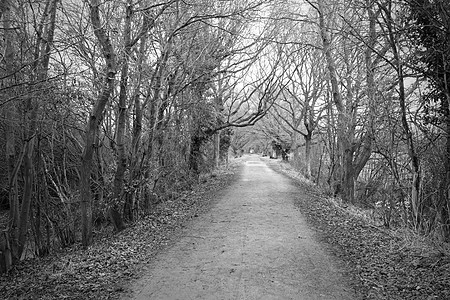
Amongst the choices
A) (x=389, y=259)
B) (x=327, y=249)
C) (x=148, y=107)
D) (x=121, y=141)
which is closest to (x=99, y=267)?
(x=121, y=141)

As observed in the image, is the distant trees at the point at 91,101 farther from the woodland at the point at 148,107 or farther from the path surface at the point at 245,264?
the path surface at the point at 245,264

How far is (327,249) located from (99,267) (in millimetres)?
3918

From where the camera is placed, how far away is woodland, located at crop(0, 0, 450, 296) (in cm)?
594

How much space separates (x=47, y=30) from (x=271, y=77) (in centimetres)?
1103

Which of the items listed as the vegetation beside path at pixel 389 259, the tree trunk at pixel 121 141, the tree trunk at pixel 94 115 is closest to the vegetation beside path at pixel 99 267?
the tree trunk at pixel 121 141

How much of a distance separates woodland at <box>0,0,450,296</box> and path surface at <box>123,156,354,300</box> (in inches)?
80.3

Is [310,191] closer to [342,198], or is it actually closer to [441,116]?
[342,198]

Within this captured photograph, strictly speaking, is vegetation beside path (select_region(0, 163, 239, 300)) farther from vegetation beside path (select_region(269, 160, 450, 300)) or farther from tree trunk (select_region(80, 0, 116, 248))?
vegetation beside path (select_region(269, 160, 450, 300))

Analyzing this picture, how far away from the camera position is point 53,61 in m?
6.89

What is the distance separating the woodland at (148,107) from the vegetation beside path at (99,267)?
1.87 feet

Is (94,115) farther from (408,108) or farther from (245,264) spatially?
(408,108)

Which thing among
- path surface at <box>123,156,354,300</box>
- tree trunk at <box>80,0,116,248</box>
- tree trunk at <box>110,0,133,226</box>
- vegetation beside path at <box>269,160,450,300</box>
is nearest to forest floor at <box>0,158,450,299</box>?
vegetation beside path at <box>269,160,450,300</box>

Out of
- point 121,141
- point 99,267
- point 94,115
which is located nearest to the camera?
point 99,267

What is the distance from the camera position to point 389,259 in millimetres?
5242
